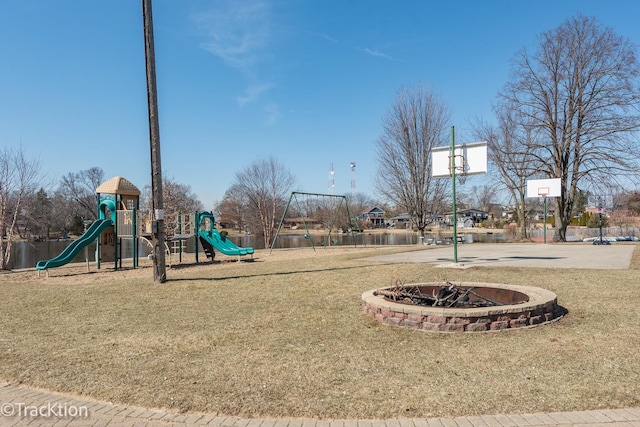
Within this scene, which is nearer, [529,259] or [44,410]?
[44,410]

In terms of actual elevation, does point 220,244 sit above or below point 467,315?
above

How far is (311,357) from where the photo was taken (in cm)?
434

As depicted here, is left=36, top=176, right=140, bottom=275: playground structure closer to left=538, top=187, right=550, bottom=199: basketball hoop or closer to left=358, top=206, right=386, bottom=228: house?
left=538, top=187, right=550, bottom=199: basketball hoop

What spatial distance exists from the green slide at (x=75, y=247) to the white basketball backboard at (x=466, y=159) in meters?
11.5

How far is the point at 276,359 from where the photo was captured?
429cm

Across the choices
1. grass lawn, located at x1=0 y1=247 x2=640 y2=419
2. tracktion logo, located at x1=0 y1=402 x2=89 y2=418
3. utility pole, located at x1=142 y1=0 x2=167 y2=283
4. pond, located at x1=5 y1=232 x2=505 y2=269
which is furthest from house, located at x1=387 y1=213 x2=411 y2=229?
tracktion logo, located at x1=0 y1=402 x2=89 y2=418

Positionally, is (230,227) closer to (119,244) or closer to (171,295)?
(119,244)

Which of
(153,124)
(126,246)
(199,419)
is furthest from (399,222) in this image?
(199,419)

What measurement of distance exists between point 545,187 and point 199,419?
25.8m

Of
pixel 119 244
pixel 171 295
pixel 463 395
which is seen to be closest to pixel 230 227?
pixel 119 244

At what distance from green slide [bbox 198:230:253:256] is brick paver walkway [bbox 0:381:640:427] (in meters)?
13.0

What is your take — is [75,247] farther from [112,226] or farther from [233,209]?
[233,209]

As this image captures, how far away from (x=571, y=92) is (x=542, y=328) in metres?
23.7

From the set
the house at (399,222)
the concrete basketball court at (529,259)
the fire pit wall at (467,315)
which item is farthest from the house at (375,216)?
the fire pit wall at (467,315)
